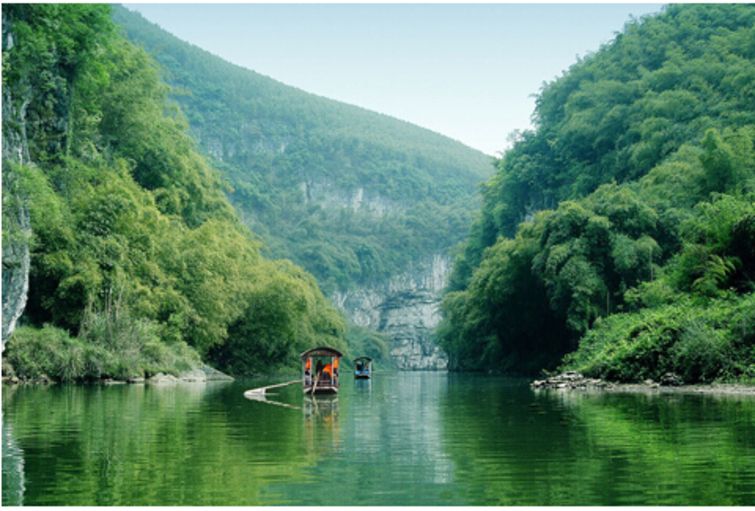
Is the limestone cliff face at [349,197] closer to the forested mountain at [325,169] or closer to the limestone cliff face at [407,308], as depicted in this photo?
the forested mountain at [325,169]

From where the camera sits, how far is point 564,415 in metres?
17.7

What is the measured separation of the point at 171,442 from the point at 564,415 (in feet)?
25.6

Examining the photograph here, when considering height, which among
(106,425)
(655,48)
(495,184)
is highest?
(655,48)

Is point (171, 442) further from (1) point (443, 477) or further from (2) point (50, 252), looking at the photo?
(2) point (50, 252)

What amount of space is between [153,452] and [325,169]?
162546mm

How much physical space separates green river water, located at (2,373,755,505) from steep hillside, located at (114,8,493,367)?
119 meters

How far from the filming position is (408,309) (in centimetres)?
15212

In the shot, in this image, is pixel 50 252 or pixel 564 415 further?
pixel 50 252

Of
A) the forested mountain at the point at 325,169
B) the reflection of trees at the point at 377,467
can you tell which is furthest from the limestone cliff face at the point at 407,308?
the reflection of trees at the point at 377,467

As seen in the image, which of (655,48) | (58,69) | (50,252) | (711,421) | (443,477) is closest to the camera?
(443,477)

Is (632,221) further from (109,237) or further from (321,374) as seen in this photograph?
(109,237)

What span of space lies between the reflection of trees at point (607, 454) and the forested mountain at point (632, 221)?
11475 millimetres

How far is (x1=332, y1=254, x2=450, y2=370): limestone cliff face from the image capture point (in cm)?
14325

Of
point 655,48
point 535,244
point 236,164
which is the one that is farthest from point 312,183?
point 535,244
